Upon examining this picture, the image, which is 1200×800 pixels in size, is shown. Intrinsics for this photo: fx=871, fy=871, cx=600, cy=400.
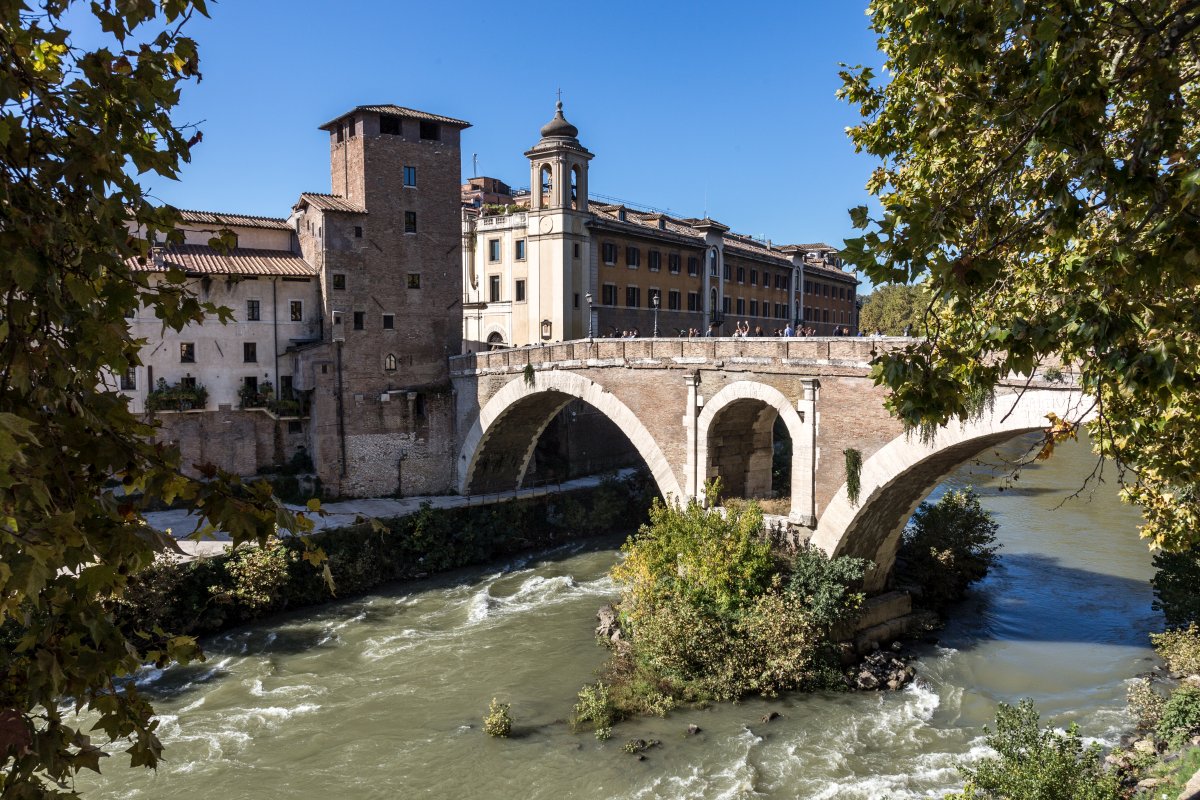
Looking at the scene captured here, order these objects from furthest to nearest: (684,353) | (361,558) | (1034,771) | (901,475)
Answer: (361,558), (684,353), (901,475), (1034,771)

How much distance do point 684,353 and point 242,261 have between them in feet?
52.2

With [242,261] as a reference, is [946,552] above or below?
below

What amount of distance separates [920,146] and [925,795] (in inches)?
393

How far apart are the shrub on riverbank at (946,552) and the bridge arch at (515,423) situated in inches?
299

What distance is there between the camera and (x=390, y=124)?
29.5m

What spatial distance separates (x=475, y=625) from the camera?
21828 millimetres

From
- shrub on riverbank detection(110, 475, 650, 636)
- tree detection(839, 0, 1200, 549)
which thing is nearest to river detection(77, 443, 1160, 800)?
shrub on riverbank detection(110, 475, 650, 636)

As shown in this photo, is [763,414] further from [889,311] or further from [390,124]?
[889,311]

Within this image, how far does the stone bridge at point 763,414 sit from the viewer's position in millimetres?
17391

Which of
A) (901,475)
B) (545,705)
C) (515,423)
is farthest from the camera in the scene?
(515,423)

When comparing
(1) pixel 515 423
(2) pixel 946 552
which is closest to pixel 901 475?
(2) pixel 946 552

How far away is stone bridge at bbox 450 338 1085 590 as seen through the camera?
1739 cm

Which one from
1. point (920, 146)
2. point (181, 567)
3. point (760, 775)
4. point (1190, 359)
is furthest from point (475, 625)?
point (1190, 359)

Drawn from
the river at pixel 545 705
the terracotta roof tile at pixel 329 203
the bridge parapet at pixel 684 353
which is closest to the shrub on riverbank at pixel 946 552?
the river at pixel 545 705
